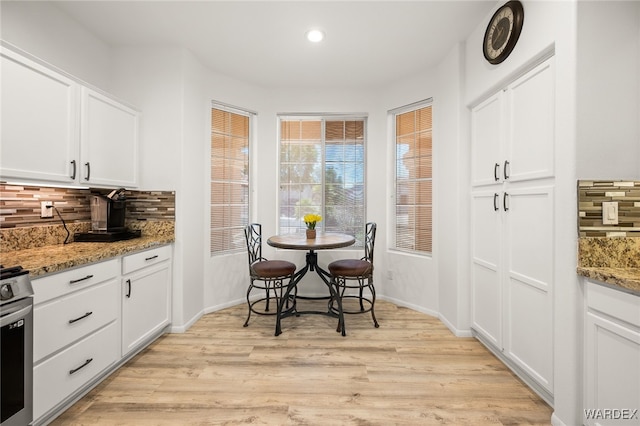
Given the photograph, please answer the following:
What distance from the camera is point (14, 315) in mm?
1390

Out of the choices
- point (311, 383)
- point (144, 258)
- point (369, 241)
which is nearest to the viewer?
point (311, 383)

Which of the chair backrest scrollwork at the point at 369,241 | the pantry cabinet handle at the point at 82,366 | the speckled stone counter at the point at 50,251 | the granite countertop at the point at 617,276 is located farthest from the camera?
the chair backrest scrollwork at the point at 369,241

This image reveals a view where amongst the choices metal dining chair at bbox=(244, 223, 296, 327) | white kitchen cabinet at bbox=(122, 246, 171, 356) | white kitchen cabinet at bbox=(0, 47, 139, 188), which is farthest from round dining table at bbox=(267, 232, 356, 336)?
white kitchen cabinet at bbox=(0, 47, 139, 188)

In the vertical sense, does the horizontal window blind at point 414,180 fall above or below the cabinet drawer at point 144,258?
above

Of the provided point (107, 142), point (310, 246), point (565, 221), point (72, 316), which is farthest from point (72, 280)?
point (565, 221)

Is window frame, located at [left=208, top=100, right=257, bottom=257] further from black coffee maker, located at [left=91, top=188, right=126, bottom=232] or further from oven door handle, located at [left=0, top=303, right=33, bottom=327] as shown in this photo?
oven door handle, located at [left=0, top=303, right=33, bottom=327]

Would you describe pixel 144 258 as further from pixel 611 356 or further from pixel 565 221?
pixel 611 356

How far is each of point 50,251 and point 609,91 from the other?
11.3ft

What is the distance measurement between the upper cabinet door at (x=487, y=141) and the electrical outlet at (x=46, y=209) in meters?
3.45

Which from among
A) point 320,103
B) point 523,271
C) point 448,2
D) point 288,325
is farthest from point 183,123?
point 523,271

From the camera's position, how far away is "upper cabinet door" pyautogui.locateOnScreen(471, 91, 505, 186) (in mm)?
2348

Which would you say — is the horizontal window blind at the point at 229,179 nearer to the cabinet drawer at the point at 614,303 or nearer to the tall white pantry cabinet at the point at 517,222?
the tall white pantry cabinet at the point at 517,222

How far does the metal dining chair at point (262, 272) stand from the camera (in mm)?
3086

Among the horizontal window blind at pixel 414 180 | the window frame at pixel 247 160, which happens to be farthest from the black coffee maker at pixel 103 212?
the horizontal window blind at pixel 414 180
